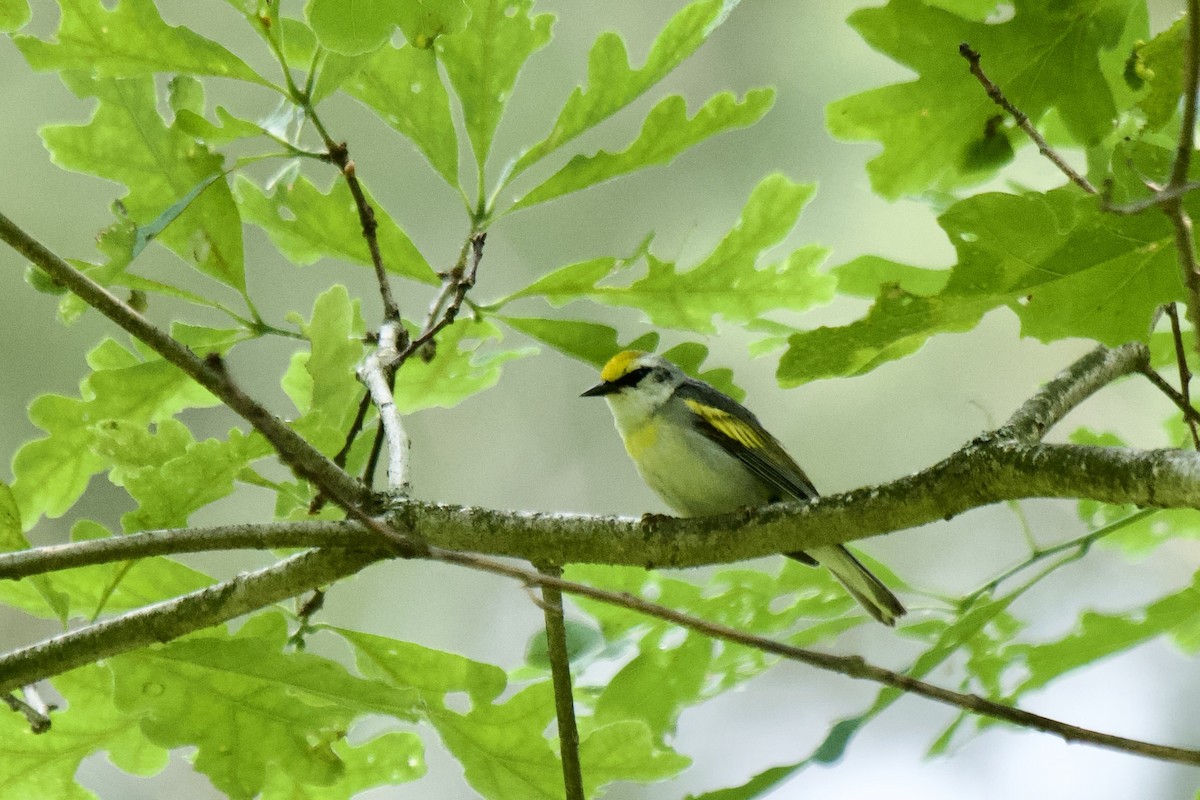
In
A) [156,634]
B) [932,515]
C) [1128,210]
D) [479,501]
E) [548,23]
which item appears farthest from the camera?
[479,501]

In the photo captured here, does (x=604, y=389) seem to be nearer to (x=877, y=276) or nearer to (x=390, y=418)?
(x=877, y=276)

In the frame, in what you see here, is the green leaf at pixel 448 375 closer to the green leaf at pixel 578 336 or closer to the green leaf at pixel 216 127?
the green leaf at pixel 578 336

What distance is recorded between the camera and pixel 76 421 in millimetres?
1589

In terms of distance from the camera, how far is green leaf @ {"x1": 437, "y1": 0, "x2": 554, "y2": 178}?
1602mm

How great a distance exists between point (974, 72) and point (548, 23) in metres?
0.58

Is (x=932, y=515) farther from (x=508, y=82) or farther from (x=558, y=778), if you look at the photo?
(x=508, y=82)

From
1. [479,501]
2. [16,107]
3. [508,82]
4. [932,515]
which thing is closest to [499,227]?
[479,501]

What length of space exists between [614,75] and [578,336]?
1.22 ft

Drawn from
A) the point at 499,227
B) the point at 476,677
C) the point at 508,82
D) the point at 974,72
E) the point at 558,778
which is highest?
the point at 499,227

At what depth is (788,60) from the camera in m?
4.54

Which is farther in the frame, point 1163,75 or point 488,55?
point 488,55

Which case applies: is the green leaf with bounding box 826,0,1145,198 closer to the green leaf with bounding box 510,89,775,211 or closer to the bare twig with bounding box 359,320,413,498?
the green leaf with bounding box 510,89,775,211

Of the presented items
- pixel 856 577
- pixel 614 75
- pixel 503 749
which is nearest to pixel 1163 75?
pixel 614 75

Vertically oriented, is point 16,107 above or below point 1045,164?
above
